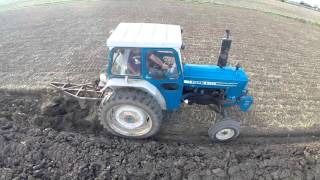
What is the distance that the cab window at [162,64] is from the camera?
17.3ft

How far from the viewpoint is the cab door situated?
5.22 m

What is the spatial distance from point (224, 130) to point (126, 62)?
235 centimetres

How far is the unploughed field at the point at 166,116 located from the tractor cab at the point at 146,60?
1.26 metres

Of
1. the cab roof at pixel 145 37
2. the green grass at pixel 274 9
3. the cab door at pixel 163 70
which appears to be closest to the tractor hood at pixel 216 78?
the cab door at pixel 163 70

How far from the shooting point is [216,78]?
5.79 metres

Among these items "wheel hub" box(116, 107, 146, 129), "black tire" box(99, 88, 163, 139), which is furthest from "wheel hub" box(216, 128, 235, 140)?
"wheel hub" box(116, 107, 146, 129)

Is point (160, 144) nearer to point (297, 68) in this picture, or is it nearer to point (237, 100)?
point (237, 100)

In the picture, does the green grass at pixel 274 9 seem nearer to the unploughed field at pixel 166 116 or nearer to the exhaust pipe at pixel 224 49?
the unploughed field at pixel 166 116

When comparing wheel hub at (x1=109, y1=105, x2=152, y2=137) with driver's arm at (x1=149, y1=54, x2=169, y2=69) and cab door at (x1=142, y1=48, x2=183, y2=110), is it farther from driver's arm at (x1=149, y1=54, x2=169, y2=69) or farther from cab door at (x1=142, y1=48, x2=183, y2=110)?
driver's arm at (x1=149, y1=54, x2=169, y2=69)

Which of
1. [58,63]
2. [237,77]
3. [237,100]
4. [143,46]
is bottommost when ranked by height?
[58,63]

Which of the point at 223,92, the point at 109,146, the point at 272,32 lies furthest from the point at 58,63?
the point at 272,32

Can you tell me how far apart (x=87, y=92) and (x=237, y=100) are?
337 cm

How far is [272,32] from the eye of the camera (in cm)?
1235

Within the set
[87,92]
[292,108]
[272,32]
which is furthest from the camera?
[272,32]
